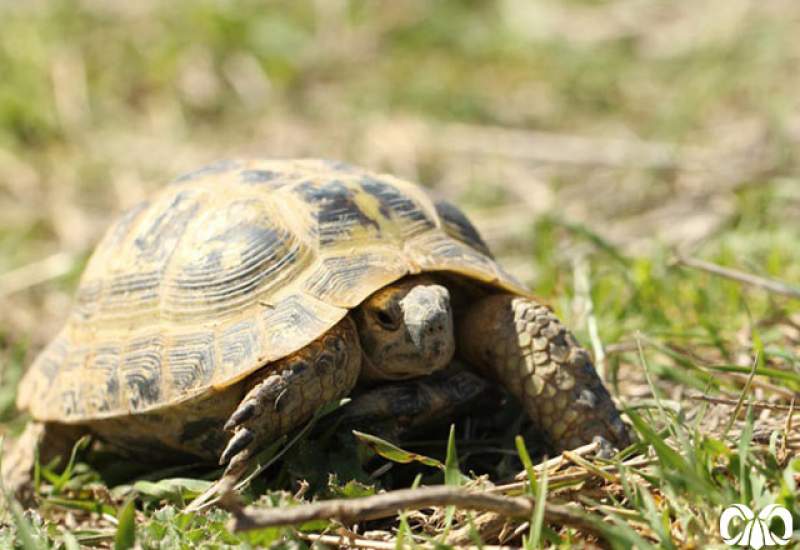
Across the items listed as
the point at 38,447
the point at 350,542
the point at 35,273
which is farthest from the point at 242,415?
the point at 35,273

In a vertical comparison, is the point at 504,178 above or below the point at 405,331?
below

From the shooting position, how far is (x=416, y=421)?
2914 mm

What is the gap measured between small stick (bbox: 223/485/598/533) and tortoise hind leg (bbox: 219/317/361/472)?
500 mm

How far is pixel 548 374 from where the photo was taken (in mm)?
2889

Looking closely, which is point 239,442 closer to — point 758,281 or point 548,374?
point 548,374

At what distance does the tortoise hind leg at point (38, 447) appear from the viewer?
336cm

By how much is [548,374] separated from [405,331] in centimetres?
46

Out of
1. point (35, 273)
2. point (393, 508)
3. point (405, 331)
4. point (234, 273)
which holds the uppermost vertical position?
point (234, 273)

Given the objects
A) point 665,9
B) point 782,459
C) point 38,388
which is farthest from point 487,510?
point 665,9

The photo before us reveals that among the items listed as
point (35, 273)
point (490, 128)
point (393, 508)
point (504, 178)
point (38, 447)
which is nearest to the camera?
point (393, 508)

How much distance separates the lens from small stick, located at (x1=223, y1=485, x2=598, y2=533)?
209 cm

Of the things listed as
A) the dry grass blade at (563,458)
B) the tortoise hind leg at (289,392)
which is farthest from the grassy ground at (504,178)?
the tortoise hind leg at (289,392)

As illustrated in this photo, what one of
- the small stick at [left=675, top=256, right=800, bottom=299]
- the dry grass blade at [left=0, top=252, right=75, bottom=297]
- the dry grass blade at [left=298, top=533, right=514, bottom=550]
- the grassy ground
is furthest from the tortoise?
the dry grass blade at [left=0, top=252, right=75, bottom=297]

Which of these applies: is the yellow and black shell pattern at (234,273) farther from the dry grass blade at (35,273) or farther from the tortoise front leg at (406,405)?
the dry grass blade at (35,273)
